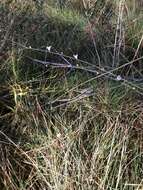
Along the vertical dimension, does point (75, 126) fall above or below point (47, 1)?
below

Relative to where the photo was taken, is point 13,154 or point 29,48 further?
point 29,48

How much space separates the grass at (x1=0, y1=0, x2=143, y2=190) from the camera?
6.25 feet

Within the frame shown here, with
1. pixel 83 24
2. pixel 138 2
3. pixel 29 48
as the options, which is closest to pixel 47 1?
pixel 83 24

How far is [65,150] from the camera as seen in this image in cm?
194

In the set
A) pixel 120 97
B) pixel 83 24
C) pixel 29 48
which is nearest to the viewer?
pixel 120 97

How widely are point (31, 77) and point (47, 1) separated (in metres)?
0.96

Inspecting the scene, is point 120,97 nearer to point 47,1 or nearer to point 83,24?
point 83,24

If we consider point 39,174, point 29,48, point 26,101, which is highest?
point 29,48

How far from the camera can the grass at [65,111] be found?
1.91 meters

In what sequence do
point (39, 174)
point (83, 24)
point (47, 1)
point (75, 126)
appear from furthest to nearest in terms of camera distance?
point (47, 1) < point (83, 24) < point (75, 126) < point (39, 174)

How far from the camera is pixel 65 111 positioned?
2145 millimetres

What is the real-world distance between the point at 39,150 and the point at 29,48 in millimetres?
602

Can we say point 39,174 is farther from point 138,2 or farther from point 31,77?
point 138,2

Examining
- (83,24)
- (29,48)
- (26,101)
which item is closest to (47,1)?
(83,24)
